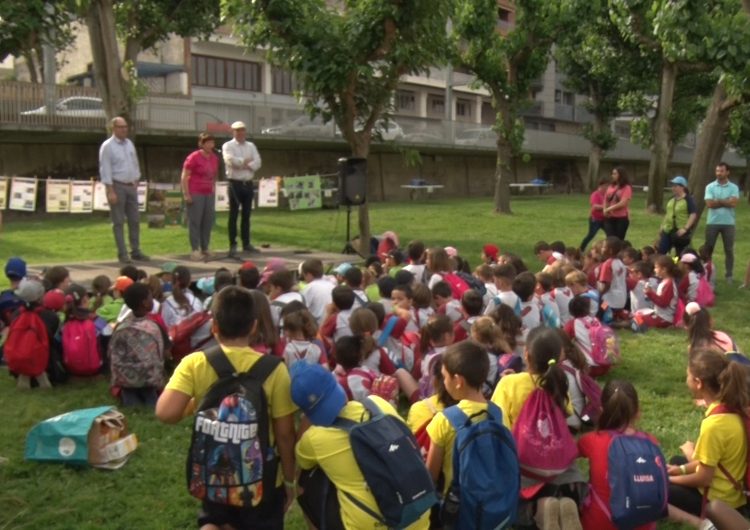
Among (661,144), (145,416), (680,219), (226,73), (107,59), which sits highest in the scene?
(226,73)

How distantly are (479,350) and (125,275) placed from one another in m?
4.70

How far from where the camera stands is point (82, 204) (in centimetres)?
1669

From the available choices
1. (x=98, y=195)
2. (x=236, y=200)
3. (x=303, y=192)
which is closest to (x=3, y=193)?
(x=98, y=195)

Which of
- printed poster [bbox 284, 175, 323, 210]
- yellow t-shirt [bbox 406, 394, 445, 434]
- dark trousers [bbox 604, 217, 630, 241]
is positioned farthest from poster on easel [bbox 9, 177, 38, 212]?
yellow t-shirt [bbox 406, 394, 445, 434]

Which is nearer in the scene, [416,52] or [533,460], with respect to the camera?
[533,460]

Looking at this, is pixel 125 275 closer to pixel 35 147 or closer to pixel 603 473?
pixel 603 473

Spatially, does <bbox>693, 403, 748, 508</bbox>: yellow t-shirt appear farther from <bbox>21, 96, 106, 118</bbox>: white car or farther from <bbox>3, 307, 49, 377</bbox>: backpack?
<bbox>21, 96, 106, 118</bbox>: white car

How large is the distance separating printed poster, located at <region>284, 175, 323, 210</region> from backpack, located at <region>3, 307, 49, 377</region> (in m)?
10.4

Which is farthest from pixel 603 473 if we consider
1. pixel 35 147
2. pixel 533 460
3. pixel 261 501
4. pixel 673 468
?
pixel 35 147

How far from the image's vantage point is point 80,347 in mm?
6199

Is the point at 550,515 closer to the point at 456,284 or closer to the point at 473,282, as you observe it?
the point at 456,284

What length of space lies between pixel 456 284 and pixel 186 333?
2502 millimetres

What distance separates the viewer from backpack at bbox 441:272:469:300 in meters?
7.31

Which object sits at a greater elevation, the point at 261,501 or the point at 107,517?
the point at 261,501
